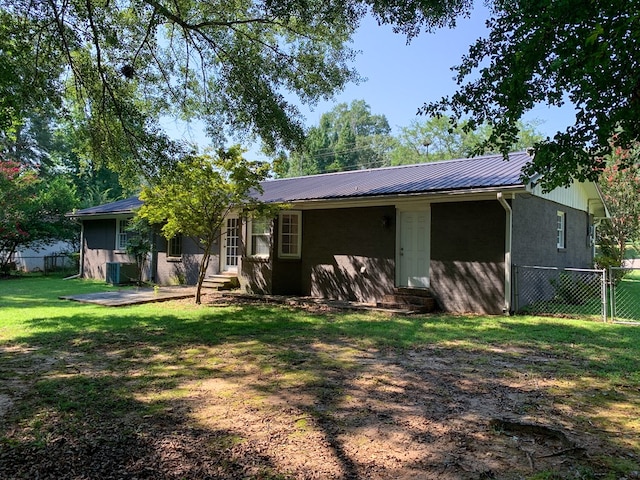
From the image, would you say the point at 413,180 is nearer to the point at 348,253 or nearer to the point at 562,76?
the point at 348,253

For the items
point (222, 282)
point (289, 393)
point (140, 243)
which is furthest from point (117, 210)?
point (289, 393)

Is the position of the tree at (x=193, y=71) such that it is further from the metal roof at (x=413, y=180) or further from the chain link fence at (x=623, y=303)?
the chain link fence at (x=623, y=303)

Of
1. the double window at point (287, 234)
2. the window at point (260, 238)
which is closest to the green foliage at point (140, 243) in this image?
the window at point (260, 238)

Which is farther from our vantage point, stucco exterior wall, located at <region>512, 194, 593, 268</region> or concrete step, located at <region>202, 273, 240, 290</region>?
concrete step, located at <region>202, 273, 240, 290</region>

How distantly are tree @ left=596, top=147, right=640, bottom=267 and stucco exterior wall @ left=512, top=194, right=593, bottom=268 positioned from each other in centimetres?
434

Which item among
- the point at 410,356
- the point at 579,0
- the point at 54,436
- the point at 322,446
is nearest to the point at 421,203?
the point at 410,356

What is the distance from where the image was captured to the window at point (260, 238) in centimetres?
1292

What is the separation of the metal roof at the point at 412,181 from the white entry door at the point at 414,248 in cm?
79

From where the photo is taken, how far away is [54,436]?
11.0 feet

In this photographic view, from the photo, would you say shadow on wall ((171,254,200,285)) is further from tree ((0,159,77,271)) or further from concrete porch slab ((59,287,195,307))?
tree ((0,159,77,271))

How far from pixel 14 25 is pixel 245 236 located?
24.6ft

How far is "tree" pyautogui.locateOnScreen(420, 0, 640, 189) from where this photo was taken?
328cm

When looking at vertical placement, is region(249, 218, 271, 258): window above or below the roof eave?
below

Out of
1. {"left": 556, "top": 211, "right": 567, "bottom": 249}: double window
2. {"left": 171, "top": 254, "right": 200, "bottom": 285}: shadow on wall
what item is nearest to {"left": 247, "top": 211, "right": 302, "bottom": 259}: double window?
{"left": 171, "top": 254, "right": 200, "bottom": 285}: shadow on wall
